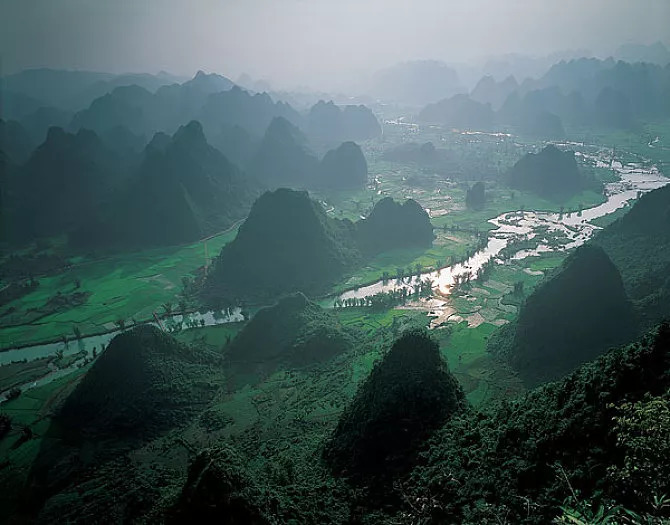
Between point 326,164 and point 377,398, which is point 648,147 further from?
point 377,398

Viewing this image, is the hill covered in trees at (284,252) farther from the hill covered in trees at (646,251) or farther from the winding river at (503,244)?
the hill covered in trees at (646,251)

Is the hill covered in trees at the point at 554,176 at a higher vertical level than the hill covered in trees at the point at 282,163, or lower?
lower

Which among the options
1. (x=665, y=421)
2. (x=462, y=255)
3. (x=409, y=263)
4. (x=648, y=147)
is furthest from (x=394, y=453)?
(x=648, y=147)

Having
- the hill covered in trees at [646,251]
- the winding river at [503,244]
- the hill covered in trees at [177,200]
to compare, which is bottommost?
the winding river at [503,244]

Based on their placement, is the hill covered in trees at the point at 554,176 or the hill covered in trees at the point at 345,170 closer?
the hill covered in trees at the point at 554,176

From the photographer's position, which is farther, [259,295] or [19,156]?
[19,156]

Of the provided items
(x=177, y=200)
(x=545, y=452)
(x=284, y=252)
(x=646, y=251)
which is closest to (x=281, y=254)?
(x=284, y=252)

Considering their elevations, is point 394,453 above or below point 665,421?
below

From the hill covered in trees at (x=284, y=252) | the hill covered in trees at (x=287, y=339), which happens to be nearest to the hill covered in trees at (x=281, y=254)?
the hill covered in trees at (x=284, y=252)

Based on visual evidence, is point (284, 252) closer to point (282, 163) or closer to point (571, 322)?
point (571, 322)
